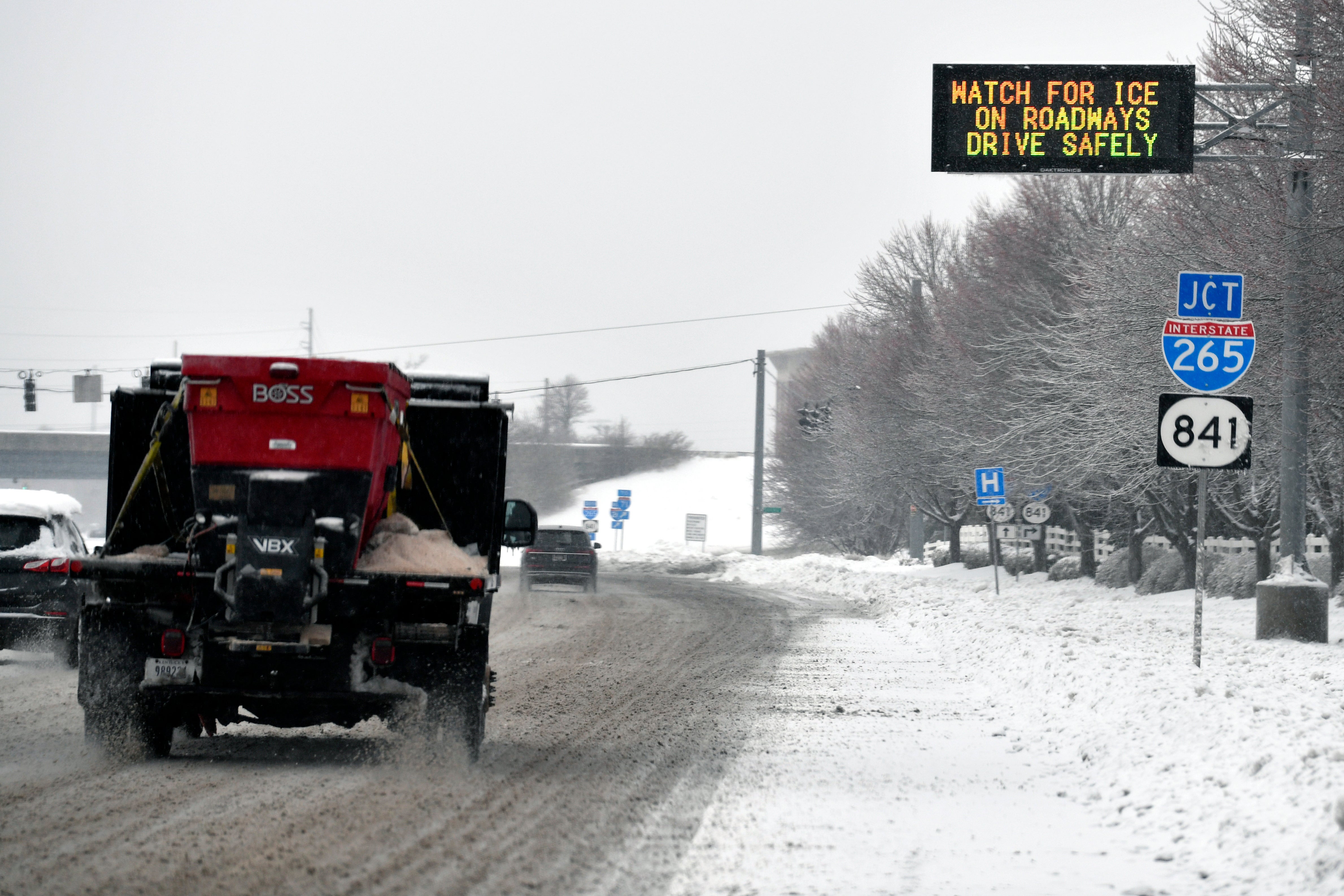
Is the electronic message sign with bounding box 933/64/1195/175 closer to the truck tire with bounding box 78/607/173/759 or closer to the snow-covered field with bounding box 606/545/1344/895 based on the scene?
the snow-covered field with bounding box 606/545/1344/895

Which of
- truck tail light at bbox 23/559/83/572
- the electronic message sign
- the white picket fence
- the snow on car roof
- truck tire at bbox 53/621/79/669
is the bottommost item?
truck tire at bbox 53/621/79/669

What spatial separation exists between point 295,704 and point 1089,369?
19939 mm

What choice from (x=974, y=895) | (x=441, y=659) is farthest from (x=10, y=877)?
(x=974, y=895)

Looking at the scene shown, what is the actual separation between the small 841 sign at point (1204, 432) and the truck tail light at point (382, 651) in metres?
7.15

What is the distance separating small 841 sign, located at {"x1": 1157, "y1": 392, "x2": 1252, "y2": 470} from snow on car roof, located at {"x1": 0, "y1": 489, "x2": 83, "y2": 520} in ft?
34.3

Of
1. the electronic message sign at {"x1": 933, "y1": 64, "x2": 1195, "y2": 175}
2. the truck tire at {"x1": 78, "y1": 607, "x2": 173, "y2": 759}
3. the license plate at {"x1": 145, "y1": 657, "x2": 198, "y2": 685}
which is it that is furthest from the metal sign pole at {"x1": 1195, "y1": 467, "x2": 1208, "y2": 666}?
the truck tire at {"x1": 78, "y1": 607, "x2": 173, "y2": 759}

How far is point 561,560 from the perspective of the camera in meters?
35.3

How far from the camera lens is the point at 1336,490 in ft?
81.4

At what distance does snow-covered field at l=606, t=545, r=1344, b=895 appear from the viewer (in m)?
6.53

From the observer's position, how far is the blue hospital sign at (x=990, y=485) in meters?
29.4

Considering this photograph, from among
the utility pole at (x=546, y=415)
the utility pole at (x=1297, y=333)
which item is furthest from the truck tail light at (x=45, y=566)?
the utility pole at (x=546, y=415)

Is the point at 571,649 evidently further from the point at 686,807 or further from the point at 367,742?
the point at 686,807

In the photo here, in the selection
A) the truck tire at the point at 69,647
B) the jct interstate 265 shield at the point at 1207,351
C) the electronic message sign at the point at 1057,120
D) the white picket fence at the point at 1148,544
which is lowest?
the truck tire at the point at 69,647

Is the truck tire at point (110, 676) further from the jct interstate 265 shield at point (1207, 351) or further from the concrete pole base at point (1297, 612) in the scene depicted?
the concrete pole base at point (1297, 612)
